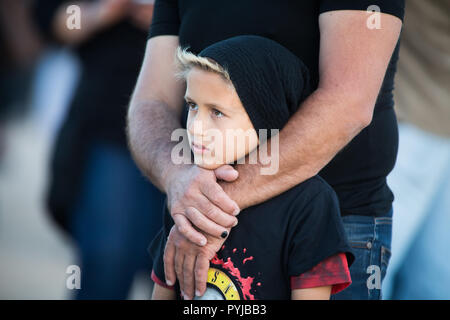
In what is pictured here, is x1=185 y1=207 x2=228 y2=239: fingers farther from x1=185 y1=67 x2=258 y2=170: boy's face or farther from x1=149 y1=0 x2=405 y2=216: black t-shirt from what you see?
x1=149 y1=0 x2=405 y2=216: black t-shirt

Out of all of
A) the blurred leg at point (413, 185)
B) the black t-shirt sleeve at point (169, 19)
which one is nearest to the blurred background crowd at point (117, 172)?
the blurred leg at point (413, 185)

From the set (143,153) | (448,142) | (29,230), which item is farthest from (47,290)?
(448,142)

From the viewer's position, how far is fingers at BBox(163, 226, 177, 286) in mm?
1672

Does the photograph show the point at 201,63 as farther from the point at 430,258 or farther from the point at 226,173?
the point at 430,258

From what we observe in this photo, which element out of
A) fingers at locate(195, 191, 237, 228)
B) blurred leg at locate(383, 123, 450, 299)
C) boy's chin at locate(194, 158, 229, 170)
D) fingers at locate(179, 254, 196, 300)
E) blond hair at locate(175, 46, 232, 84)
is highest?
blond hair at locate(175, 46, 232, 84)

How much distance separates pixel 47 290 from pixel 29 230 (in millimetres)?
1724

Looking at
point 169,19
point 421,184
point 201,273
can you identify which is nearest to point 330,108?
point 201,273

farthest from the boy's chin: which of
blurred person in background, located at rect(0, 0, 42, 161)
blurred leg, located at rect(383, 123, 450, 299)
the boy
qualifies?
blurred person in background, located at rect(0, 0, 42, 161)

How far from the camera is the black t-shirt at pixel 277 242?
5.01ft

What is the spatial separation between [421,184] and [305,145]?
6.04ft

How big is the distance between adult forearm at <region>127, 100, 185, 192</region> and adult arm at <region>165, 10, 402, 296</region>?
256 millimetres

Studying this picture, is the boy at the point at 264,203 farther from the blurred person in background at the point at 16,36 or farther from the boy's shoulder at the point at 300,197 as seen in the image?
the blurred person in background at the point at 16,36

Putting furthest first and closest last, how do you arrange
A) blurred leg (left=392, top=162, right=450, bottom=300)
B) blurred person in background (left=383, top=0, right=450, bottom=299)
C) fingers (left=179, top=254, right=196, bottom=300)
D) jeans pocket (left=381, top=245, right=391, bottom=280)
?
blurred leg (left=392, top=162, right=450, bottom=300) < blurred person in background (left=383, top=0, right=450, bottom=299) < jeans pocket (left=381, top=245, right=391, bottom=280) < fingers (left=179, top=254, right=196, bottom=300)

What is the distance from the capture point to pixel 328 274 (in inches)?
59.3
